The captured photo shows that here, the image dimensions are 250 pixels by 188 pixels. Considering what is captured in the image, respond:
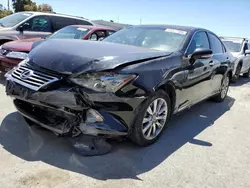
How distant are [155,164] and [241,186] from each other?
950 mm

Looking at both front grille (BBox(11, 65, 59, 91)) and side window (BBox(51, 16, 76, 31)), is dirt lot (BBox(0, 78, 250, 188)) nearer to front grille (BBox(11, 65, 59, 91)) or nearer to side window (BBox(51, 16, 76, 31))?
front grille (BBox(11, 65, 59, 91))

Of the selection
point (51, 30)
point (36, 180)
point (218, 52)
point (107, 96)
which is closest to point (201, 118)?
point (218, 52)

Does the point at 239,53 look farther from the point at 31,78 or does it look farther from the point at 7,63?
the point at 31,78

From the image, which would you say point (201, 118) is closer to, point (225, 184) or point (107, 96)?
point (225, 184)

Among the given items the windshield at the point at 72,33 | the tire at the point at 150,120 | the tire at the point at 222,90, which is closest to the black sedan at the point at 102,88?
the tire at the point at 150,120

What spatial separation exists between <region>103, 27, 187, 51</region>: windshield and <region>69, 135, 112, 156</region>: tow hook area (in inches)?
67.1

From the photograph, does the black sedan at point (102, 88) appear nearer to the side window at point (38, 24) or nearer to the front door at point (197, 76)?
the front door at point (197, 76)

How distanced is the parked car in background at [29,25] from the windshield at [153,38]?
3930mm

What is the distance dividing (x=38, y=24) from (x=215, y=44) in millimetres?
5575

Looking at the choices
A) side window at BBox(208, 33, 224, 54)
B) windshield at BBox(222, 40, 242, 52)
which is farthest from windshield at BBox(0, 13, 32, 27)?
windshield at BBox(222, 40, 242, 52)

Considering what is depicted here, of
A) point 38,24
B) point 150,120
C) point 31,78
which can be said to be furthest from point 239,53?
point 31,78

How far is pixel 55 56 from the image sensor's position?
3.18 meters

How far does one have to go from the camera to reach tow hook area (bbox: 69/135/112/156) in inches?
121

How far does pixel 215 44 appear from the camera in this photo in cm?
543
